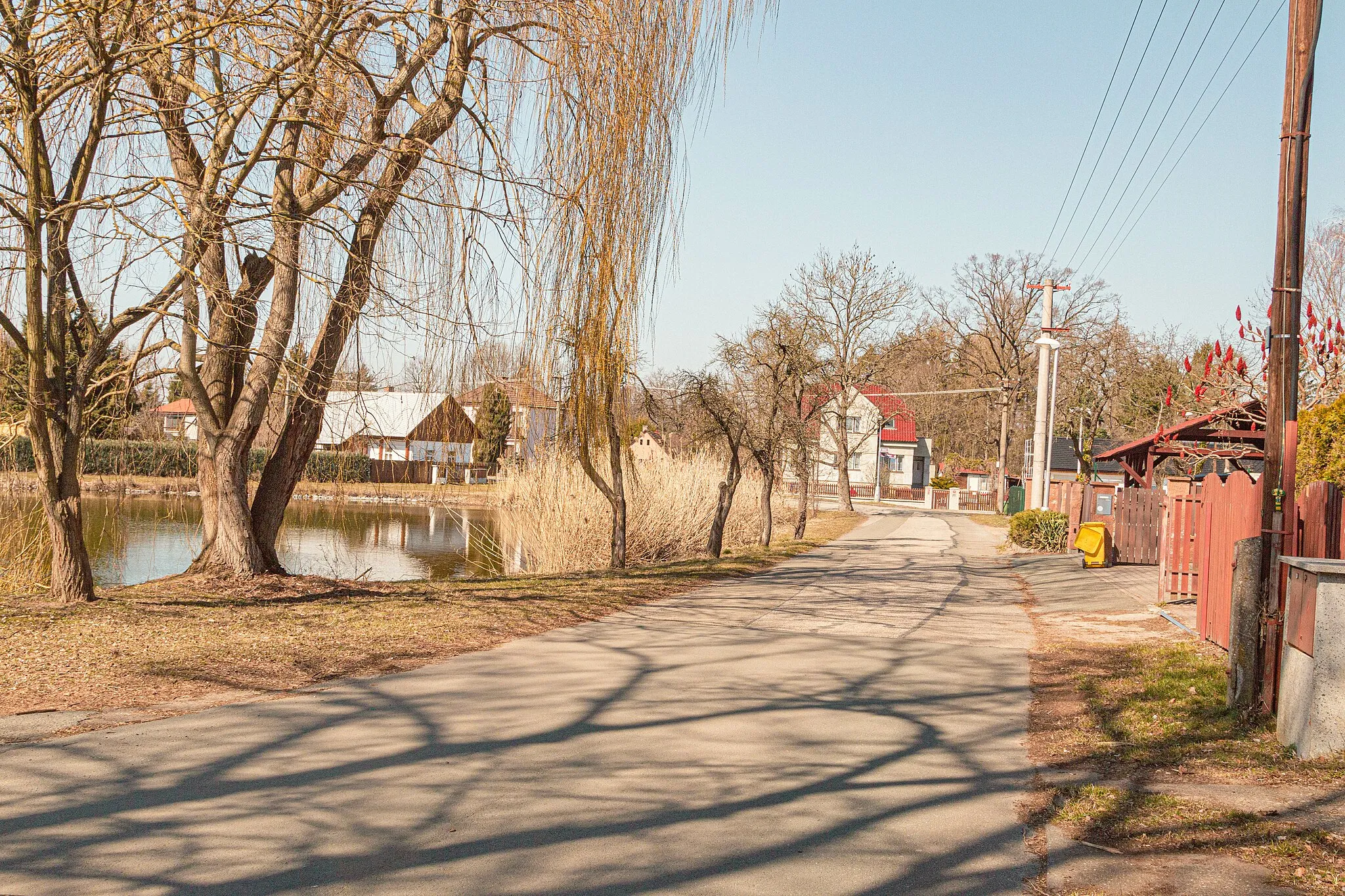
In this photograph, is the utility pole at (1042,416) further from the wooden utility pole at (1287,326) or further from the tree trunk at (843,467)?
the wooden utility pole at (1287,326)

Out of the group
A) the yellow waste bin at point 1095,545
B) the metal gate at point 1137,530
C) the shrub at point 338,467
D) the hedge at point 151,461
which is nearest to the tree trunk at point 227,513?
the hedge at point 151,461

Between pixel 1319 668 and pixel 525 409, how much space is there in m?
8.73

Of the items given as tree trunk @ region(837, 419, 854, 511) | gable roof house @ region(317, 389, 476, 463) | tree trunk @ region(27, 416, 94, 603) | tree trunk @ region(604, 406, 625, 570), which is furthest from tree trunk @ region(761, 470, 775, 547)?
tree trunk @ region(837, 419, 854, 511)

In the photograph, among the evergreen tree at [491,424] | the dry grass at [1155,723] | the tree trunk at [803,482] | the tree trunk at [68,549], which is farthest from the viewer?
the tree trunk at [803,482]

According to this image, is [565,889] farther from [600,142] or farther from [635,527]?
[635,527]

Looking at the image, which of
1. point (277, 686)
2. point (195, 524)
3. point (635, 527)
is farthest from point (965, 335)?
point (277, 686)

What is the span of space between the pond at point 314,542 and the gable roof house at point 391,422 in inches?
68.3

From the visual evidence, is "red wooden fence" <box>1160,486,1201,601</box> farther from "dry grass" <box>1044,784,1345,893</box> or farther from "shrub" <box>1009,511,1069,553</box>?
"shrub" <box>1009,511,1069,553</box>

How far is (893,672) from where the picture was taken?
9594 millimetres

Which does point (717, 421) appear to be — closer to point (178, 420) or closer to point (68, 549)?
point (178, 420)

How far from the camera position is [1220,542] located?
1031 centimetres

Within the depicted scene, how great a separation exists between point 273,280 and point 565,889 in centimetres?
851

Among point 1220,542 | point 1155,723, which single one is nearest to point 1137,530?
point 1220,542

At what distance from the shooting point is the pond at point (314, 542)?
1414 centimetres
